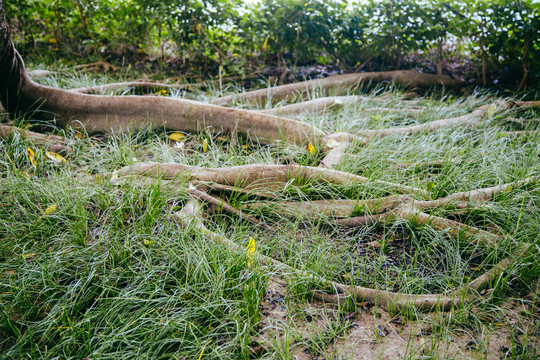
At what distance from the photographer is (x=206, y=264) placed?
72.9 inches

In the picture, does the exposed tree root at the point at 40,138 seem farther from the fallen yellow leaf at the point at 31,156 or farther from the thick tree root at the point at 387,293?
the thick tree root at the point at 387,293

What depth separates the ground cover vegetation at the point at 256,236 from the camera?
1.64 meters

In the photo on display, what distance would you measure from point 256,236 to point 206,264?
416mm

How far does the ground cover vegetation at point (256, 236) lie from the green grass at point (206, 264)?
0.04 ft

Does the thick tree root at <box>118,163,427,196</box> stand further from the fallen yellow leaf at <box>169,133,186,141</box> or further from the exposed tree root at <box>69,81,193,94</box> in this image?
the exposed tree root at <box>69,81,193,94</box>

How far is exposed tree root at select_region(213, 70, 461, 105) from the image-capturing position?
4465 millimetres

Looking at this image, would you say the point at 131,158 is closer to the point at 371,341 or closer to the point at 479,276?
the point at 371,341

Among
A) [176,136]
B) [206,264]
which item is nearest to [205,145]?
[176,136]

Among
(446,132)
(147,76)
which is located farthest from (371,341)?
(147,76)

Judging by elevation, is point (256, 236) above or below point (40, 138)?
below

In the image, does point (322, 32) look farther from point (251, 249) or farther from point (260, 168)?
point (251, 249)

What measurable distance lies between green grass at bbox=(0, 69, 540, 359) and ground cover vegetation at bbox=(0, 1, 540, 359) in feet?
0.04

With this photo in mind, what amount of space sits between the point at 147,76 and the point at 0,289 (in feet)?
14.9

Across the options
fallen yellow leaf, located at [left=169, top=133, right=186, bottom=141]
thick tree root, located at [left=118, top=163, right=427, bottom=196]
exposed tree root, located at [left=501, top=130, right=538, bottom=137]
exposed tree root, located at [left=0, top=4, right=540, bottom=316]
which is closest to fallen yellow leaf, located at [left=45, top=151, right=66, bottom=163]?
exposed tree root, located at [left=0, top=4, right=540, bottom=316]
